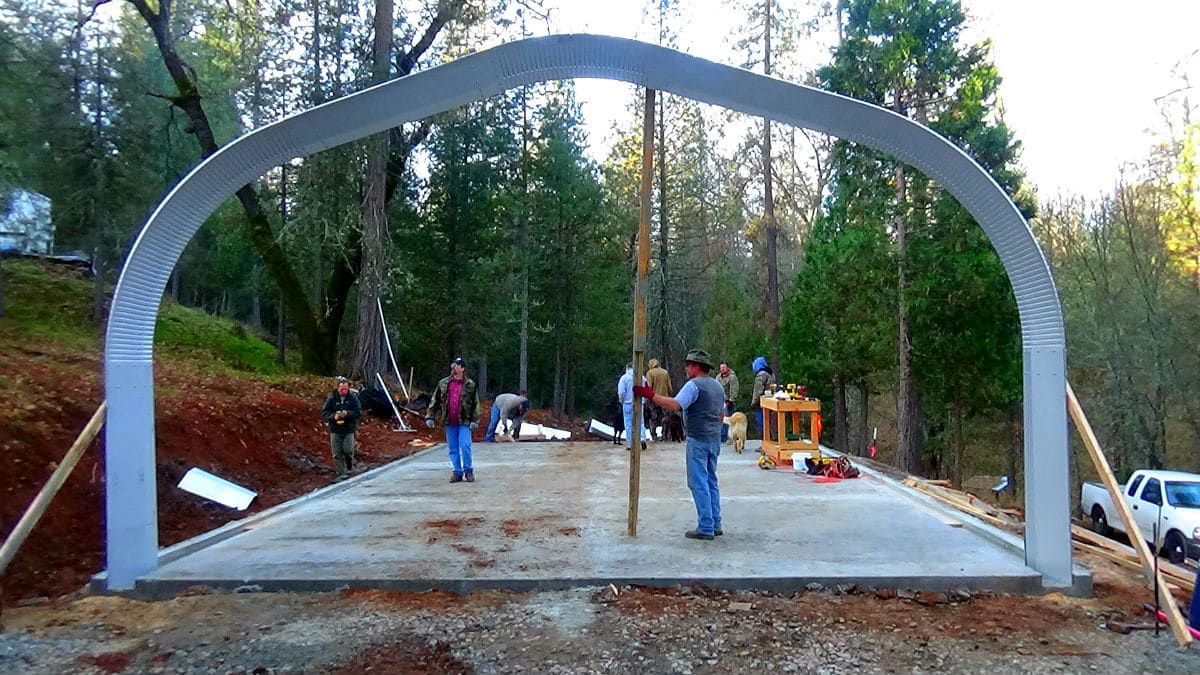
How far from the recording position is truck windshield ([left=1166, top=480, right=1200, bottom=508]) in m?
13.9

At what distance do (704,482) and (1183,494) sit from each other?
450 inches

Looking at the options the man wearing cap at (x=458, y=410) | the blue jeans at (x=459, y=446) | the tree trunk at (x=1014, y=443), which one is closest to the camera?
the man wearing cap at (x=458, y=410)

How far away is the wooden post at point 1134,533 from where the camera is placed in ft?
16.0

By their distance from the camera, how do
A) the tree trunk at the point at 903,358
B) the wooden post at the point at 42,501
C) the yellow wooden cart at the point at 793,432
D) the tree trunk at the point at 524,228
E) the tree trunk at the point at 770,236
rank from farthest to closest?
the tree trunk at the point at 524,228
the tree trunk at the point at 770,236
the tree trunk at the point at 903,358
the yellow wooden cart at the point at 793,432
the wooden post at the point at 42,501

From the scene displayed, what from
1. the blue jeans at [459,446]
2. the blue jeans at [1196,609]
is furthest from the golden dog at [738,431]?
the blue jeans at [1196,609]

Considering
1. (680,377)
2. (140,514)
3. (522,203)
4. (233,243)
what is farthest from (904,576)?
(233,243)

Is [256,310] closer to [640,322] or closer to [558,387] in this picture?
[558,387]

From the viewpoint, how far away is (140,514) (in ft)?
19.1

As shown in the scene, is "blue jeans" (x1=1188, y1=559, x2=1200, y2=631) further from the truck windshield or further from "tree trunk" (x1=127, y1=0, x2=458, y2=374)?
"tree trunk" (x1=127, y1=0, x2=458, y2=374)

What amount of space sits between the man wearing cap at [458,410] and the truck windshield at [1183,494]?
11.6 metres

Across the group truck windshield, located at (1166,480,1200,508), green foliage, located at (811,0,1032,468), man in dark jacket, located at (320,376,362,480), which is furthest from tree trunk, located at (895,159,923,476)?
man in dark jacket, located at (320,376,362,480)

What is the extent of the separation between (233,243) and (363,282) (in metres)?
18.6

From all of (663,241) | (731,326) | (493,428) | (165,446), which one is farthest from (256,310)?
(165,446)

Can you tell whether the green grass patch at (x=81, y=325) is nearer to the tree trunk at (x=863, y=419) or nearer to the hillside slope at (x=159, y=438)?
the hillside slope at (x=159, y=438)
